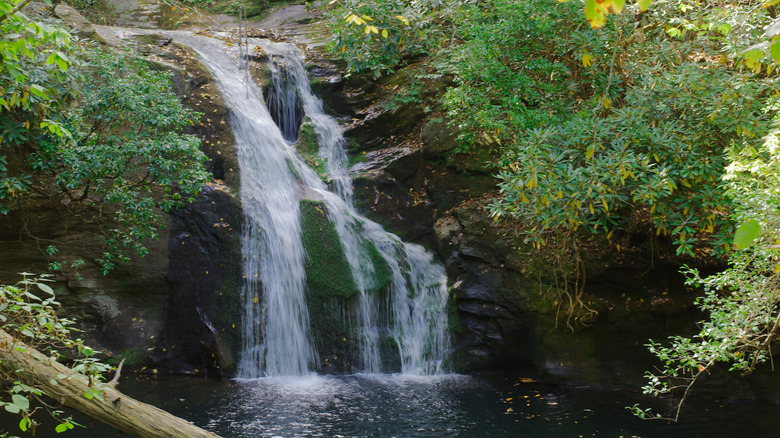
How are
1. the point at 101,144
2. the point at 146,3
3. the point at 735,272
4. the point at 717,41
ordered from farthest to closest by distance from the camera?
the point at 146,3
the point at 717,41
the point at 101,144
the point at 735,272

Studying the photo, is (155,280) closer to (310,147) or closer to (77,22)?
(310,147)

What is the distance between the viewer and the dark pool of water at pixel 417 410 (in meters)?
6.77

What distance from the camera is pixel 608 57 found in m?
9.20

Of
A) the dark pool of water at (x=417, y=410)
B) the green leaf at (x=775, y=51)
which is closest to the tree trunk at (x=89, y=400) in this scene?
the dark pool of water at (x=417, y=410)

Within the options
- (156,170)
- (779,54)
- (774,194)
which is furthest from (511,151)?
(779,54)

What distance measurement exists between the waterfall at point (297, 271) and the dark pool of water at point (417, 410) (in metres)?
0.67

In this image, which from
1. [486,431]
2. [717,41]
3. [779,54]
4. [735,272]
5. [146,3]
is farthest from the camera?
[146,3]

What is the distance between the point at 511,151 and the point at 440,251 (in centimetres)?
267

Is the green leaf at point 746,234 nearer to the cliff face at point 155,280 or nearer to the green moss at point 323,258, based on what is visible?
the green moss at point 323,258

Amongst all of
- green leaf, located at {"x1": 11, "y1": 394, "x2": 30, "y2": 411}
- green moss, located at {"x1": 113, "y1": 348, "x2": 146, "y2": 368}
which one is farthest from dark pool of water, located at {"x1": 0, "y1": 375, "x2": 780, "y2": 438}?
green leaf, located at {"x1": 11, "y1": 394, "x2": 30, "y2": 411}

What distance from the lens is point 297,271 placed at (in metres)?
9.76

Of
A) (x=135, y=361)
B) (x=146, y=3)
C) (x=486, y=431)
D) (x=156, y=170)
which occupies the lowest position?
(x=486, y=431)

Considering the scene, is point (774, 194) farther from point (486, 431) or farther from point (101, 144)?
point (101, 144)

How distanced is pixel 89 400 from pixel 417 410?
476cm
